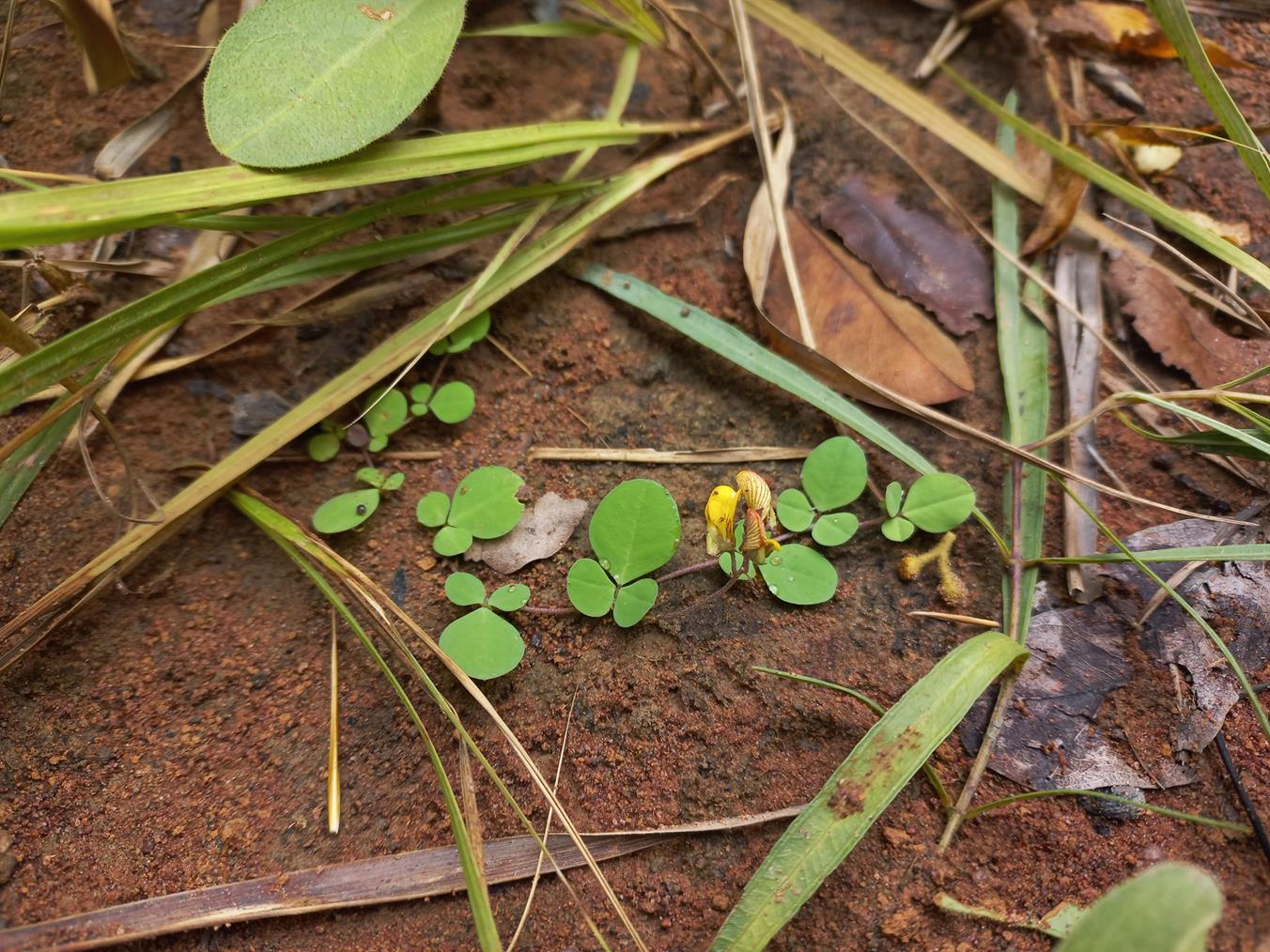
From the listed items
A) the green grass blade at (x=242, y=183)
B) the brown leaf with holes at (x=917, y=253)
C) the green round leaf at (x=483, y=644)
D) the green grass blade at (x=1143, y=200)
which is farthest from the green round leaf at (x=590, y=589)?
the green grass blade at (x=1143, y=200)

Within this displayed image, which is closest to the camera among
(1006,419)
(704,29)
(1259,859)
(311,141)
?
(1259,859)

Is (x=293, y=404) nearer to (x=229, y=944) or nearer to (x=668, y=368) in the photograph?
(x=668, y=368)

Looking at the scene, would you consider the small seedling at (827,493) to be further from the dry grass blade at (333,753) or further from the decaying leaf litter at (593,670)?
the dry grass blade at (333,753)

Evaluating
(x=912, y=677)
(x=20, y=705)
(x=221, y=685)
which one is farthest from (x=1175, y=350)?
(x=20, y=705)

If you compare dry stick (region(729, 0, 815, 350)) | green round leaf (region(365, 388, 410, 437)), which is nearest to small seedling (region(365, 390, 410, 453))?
green round leaf (region(365, 388, 410, 437))

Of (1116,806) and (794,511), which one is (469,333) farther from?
(1116,806)

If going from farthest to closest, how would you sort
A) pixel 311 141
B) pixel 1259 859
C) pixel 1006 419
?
pixel 1006 419
pixel 311 141
pixel 1259 859
